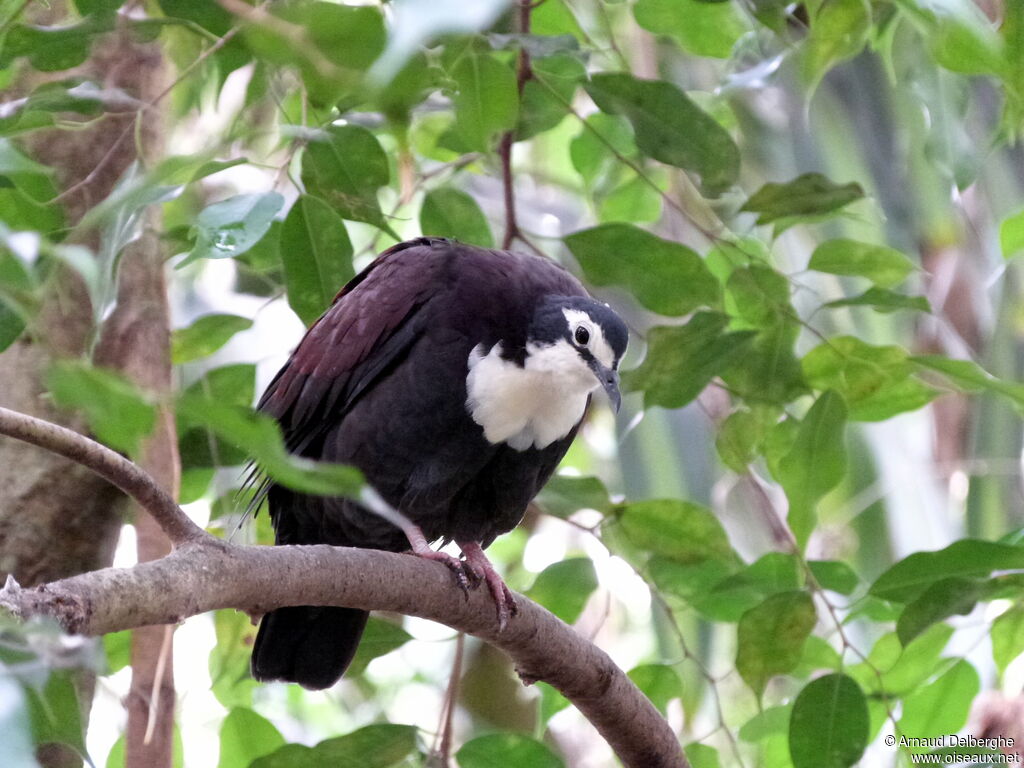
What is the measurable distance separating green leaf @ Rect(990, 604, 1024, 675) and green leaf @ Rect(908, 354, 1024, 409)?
32cm

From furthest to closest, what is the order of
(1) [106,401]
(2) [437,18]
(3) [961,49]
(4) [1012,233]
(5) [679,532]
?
1. (5) [679,532]
2. (4) [1012,233]
3. (3) [961,49]
4. (1) [106,401]
5. (2) [437,18]

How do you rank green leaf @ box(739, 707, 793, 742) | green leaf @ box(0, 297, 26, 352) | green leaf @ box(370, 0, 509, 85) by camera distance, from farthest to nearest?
green leaf @ box(739, 707, 793, 742), green leaf @ box(0, 297, 26, 352), green leaf @ box(370, 0, 509, 85)

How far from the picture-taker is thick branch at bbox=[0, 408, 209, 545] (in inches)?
45.8

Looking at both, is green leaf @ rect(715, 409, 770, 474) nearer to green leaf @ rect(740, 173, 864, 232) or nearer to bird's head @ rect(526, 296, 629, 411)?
bird's head @ rect(526, 296, 629, 411)

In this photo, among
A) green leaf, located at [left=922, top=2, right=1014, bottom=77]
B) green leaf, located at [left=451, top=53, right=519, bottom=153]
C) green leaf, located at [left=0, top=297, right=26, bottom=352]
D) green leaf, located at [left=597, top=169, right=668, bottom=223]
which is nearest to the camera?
green leaf, located at [left=922, top=2, right=1014, bottom=77]

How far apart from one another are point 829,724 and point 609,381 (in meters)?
0.68

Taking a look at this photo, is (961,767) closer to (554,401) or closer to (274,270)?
(554,401)

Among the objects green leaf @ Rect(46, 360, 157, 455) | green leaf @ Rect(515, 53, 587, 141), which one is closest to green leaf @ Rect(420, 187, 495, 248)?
green leaf @ Rect(515, 53, 587, 141)

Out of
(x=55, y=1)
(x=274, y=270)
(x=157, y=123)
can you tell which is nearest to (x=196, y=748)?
(x=274, y=270)

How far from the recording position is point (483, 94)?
1.60 metres

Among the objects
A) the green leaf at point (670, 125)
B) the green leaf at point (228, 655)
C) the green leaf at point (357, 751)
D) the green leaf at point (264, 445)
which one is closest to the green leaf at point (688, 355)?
the green leaf at point (670, 125)

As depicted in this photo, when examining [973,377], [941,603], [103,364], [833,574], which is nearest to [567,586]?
[833,574]

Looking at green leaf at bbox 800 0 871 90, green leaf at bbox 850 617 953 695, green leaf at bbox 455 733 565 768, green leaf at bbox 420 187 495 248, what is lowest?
green leaf at bbox 455 733 565 768

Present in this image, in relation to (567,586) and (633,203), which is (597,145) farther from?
(567,586)
